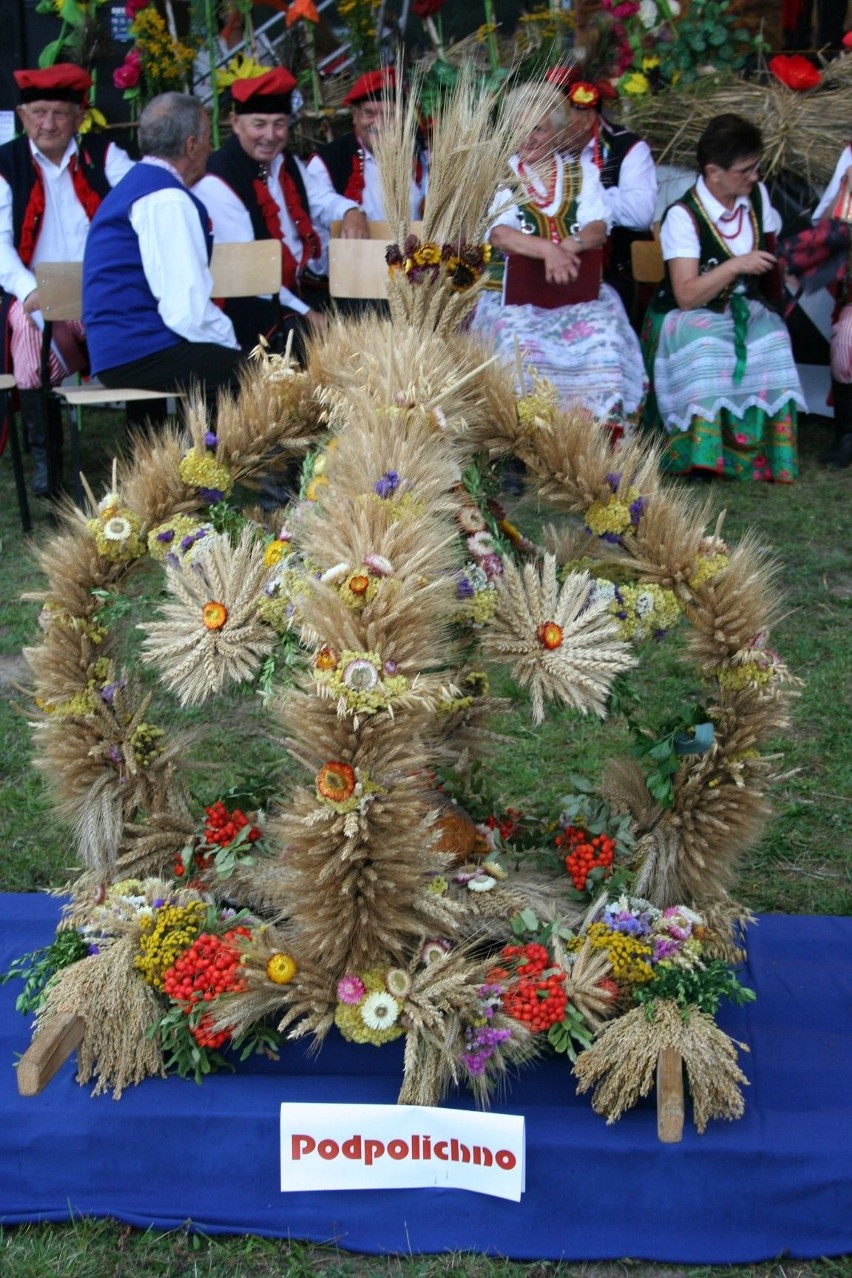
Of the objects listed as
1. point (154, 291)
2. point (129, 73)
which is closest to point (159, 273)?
point (154, 291)

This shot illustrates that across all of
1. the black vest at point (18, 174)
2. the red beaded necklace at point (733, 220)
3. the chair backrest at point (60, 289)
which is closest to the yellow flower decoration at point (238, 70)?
the black vest at point (18, 174)

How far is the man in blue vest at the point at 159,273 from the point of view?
191 inches

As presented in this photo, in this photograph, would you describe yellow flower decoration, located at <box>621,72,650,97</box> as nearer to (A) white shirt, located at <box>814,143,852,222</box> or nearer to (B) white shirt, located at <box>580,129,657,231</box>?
(B) white shirt, located at <box>580,129,657,231</box>

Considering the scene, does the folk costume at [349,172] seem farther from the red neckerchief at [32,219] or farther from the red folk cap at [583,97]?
the red neckerchief at [32,219]

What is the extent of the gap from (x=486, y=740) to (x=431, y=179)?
1.13 m

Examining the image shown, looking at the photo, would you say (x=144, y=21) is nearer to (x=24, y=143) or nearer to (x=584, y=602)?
(x=24, y=143)

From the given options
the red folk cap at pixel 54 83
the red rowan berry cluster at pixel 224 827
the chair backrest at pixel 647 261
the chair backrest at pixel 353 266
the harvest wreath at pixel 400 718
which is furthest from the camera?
the chair backrest at pixel 647 261

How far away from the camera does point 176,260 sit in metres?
4.93

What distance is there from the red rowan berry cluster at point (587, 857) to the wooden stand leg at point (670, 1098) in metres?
0.44

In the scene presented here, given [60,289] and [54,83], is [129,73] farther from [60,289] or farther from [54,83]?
[60,289]

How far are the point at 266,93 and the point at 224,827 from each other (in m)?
4.35

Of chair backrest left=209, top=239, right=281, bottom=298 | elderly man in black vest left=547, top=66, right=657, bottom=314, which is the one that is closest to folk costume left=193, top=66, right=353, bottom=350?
chair backrest left=209, top=239, right=281, bottom=298

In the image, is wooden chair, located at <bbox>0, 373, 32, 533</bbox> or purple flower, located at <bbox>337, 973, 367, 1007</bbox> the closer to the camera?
purple flower, located at <bbox>337, 973, 367, 1007</bbox>

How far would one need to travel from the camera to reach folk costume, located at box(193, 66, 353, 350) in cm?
588
